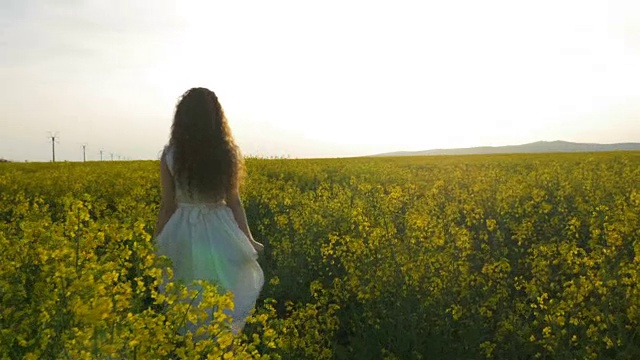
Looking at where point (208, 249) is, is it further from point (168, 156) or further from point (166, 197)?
point (168, 156)

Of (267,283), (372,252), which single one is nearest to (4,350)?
(372,252)

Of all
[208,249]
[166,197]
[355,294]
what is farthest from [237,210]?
[355,294]

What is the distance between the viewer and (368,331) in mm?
5520

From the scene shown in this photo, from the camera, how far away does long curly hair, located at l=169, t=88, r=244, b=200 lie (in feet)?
16.5

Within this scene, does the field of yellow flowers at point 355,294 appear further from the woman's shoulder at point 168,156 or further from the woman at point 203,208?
the woman's shoulder at point 168,156

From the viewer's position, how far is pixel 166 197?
5227 mm

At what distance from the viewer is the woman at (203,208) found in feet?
16.6

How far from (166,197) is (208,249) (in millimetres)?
547

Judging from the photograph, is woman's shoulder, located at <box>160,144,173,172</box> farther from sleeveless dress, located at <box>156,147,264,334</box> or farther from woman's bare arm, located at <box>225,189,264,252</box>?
woman's bare arm, located at <box>225,189,264,252</box>

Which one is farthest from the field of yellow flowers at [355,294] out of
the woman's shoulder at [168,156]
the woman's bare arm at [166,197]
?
the woman's shoulder at [168,156]

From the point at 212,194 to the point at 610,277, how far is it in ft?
10.7

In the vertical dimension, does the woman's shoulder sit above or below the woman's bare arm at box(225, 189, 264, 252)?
above

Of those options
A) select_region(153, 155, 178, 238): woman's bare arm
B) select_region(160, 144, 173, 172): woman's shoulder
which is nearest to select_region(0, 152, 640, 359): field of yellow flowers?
select_region(153, 155, 178, 238): woman's bare arm

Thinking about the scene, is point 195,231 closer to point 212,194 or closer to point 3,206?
point 212,194
